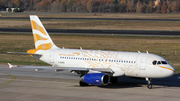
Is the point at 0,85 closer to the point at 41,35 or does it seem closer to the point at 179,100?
the point at 41,35

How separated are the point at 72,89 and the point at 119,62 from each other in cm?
650

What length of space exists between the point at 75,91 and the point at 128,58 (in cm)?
748

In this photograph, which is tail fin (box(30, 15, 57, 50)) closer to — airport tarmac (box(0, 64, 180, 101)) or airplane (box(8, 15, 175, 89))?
airplane (box(8, 15, 175, 89))

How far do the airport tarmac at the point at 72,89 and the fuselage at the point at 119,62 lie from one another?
207 cm

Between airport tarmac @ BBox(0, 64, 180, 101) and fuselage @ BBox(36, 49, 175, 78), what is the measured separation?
2073 millimetres

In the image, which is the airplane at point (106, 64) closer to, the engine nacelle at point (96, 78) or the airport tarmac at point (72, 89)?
the engine nacelle at point (96, 78)

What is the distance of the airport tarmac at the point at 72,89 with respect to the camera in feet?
88.5

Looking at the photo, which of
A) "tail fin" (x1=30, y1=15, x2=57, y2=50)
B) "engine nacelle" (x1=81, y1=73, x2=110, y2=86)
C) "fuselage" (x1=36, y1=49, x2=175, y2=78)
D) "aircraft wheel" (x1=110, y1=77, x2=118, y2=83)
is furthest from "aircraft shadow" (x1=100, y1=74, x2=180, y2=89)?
"tail fin" (x1=30, y1=15, x2=57, y2=50)

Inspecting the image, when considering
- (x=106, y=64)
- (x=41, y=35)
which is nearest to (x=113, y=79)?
(x=106, y=64)

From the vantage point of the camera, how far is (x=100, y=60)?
3238 cm

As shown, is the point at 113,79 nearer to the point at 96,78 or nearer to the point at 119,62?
the point at 119,62

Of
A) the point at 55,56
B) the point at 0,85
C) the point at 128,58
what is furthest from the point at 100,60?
the point at 0,85

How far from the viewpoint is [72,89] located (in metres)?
30.4

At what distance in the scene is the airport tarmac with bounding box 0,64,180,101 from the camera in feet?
88.5
